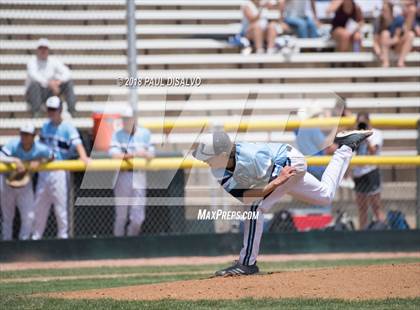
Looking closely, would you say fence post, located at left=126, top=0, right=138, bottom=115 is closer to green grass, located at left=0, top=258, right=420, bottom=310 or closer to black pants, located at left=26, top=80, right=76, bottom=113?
black pants, located at left=26, top=80, right=76, bottom=113

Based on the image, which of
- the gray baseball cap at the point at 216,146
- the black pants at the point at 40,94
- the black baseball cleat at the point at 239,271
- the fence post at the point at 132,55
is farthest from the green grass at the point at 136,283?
the black pants at the point at 40,94

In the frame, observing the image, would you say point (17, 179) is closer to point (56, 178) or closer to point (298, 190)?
point (56, 178)

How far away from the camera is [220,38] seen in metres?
18.6

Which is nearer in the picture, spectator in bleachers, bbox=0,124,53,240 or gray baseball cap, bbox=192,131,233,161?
gray baseball cap, bbox=192,131,233,161

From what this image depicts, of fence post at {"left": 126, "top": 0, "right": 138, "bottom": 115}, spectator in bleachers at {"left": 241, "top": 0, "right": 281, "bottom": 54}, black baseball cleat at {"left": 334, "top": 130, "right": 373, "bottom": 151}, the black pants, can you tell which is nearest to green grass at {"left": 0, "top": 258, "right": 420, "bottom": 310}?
black baseball cleat at {"left": 334, "top": 130, "right": 373, "bottom": 151}

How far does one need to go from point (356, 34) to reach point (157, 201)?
6.36 metres

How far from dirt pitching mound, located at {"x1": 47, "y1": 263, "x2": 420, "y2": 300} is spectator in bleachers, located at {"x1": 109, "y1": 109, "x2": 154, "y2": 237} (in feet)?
14.4

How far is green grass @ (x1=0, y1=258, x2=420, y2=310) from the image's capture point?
7891mm

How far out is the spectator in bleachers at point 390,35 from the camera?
1806 cm

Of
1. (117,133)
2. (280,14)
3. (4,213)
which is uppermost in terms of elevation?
(280,14)

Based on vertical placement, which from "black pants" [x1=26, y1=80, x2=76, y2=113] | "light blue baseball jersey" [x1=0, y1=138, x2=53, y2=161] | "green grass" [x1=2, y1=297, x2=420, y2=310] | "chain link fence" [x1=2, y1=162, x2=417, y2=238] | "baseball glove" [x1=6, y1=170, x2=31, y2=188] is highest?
"black pants" [x1=26, y1=80, x2=76, y2=113]

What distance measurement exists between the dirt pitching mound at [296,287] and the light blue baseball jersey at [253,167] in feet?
3.08

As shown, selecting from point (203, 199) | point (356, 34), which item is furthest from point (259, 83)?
point (203, 199)

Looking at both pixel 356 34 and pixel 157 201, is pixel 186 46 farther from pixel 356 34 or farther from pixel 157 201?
pixel 157 201
